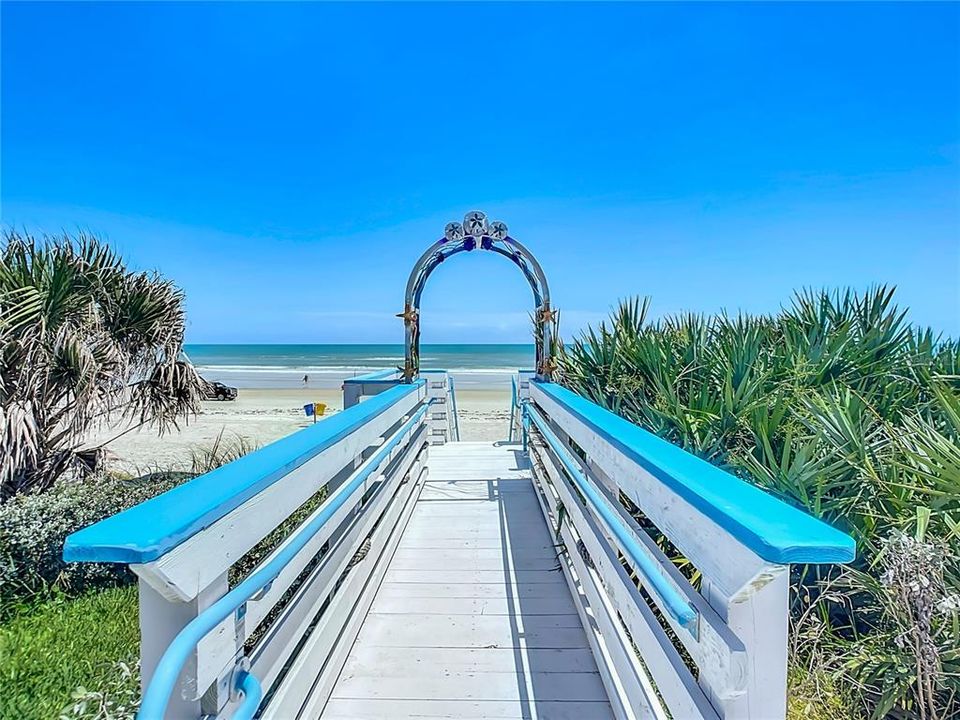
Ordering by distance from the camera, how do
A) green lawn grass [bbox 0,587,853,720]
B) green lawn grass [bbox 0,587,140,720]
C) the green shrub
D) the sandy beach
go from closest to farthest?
1. green lawn grass [bbox 0,587,853,720]
2. green lawn grass [bbox 0,587,140,720]
3. the green shrub
4. the sandy beach

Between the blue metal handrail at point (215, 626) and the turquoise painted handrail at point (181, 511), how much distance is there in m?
0.17

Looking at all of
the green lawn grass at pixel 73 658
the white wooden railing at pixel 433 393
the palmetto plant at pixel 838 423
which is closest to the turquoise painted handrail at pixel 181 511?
the green lawn grass at pixel 73 658

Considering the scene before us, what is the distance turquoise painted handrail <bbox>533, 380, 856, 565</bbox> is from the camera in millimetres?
897

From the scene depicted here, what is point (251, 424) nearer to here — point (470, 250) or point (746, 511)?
point (470, 250)

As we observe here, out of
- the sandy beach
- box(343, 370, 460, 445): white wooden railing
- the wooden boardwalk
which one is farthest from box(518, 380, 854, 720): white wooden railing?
the sandy beach

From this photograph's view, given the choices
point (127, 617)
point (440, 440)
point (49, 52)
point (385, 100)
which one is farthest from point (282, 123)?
point (127, 617)

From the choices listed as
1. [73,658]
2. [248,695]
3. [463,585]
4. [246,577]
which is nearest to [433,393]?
[463,585]

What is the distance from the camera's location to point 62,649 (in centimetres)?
277

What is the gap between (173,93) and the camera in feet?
38.5

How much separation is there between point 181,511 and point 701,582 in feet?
3.75

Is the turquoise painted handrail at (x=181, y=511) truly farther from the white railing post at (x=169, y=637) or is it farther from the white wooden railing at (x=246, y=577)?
the white railing post at (x=169, y=637)

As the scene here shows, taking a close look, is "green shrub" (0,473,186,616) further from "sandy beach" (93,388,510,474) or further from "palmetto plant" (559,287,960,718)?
"palmetto plant" (559,287,960,718)

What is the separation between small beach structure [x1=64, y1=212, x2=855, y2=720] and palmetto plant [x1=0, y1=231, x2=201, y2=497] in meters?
2.55

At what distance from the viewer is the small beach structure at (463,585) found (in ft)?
3.33
